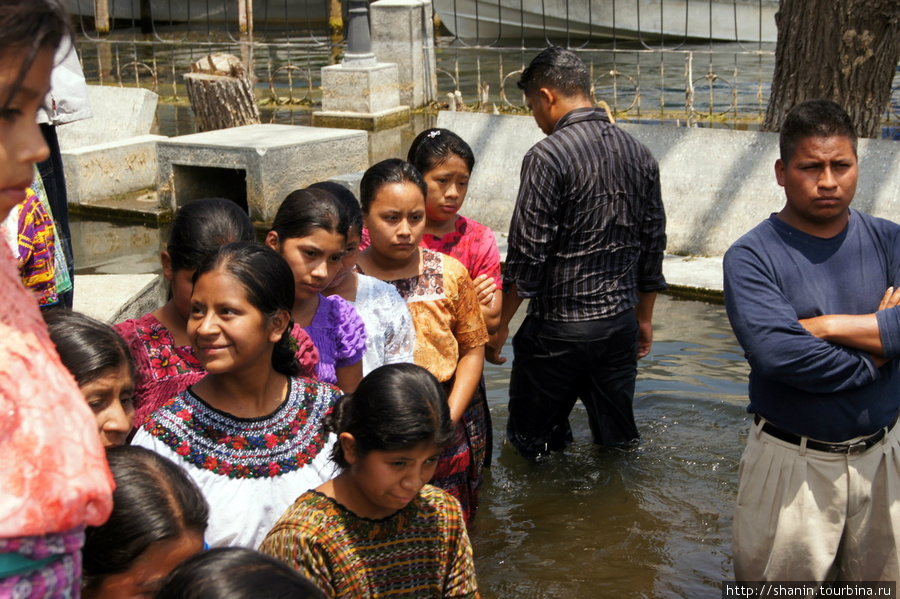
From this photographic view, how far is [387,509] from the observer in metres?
2.53

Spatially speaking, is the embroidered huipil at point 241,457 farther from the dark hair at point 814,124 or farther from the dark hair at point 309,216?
the dark hair at point 814,124

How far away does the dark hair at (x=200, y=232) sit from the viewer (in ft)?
9.90

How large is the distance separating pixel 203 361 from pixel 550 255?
86.5 inches

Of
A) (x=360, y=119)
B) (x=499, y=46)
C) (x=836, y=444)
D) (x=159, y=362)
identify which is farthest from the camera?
(x=499, y=46)

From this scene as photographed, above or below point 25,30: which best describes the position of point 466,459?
below

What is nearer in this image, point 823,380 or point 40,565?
point 40,565

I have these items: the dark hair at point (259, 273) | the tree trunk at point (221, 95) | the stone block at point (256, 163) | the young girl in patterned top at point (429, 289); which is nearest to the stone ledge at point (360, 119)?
the tree trunk at point (221, 95)

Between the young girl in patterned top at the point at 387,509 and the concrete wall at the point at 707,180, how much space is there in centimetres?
529

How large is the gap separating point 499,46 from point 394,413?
2210 cm

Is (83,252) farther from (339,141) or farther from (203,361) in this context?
(203,361)

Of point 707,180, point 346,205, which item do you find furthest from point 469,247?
point 707,180

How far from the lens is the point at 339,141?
371 inches

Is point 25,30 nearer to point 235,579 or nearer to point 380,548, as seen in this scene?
point 235,579

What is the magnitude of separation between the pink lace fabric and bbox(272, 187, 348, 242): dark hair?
1915 mm
